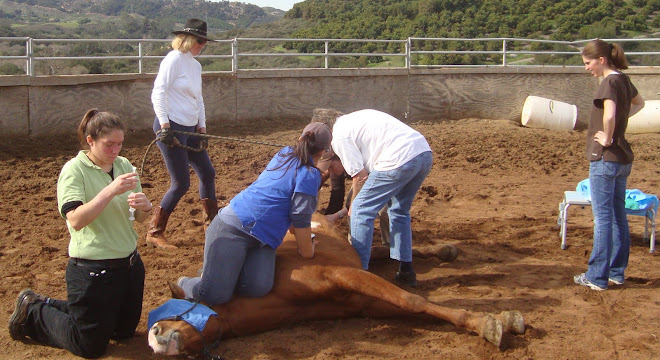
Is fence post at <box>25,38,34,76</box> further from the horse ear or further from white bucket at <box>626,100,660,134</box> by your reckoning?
white bucket at <box>626,100,660,134</box>

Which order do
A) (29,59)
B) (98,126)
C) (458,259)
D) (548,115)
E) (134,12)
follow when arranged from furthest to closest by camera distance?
(134,12)
(548,115)
(29,59)
(458,259)
(98,126)

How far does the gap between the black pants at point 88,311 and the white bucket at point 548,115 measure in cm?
962

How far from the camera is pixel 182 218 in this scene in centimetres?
627

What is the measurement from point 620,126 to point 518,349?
1784 millimetres

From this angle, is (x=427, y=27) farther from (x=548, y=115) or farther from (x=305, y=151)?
(x=305, y=151)

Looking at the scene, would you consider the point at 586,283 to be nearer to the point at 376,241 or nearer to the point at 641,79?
the point at 376,241

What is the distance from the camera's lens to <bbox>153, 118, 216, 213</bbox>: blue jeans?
5.23m

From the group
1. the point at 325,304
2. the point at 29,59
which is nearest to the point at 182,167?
the point at 325,304

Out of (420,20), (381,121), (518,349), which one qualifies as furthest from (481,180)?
(420,20)

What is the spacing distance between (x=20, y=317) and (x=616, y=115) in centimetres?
388

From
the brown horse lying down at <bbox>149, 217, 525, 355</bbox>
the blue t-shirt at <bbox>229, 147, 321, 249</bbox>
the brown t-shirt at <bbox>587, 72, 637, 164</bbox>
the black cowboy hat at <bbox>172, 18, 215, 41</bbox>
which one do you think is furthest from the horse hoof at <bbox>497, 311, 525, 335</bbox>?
the black cowboy hat at <bbox>172, 18, 215, 41</bbox>

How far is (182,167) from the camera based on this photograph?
5.29 metres

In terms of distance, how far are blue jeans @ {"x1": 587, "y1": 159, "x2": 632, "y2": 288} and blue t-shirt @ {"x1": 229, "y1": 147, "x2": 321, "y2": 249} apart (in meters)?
2.05

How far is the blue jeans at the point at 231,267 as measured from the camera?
11.9 feet
